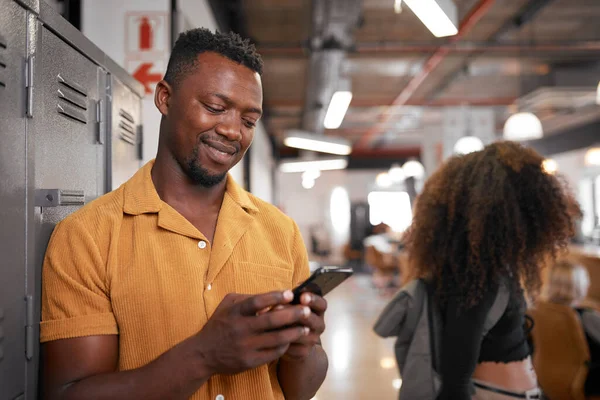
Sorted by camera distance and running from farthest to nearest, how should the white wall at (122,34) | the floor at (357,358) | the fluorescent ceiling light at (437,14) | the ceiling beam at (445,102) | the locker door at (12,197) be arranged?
the ceiling beam at (445,102) → the floor at (357,358) → the white wall at (122,34) → the fluorescent ceiling light at (437,14) → the locker door at (12,197)

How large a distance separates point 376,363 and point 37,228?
472 centimetres

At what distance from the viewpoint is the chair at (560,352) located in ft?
10.1

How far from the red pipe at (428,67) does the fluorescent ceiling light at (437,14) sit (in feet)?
8.43

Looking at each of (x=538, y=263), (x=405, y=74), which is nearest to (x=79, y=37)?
(x=538, y=263)

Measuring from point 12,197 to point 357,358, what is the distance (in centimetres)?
496

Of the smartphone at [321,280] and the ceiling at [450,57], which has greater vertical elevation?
the ceiling at [450,57]

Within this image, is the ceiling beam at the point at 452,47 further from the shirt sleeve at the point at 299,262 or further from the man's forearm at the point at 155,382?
the man's forearm at the point at 155,382

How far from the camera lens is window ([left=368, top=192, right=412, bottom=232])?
1888 cm

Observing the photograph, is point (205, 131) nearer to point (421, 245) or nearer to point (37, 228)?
point (37, 228)

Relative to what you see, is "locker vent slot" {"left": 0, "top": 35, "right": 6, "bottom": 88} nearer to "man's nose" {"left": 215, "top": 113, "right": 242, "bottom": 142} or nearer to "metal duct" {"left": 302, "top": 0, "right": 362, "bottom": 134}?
"man's nose" {"left": 215, "top": 113, "right": 242, "bottom": 142}

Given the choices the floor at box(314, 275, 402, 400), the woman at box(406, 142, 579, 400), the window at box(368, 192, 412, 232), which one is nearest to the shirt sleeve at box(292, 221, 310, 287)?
the woman at box(406, 142, 579, 400)

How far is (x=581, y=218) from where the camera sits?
227 cm

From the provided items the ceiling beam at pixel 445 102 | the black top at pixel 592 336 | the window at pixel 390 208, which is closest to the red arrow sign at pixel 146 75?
the black top at pixel 592 336

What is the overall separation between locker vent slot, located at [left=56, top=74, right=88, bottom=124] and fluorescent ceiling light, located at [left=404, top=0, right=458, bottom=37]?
74.1 inches
